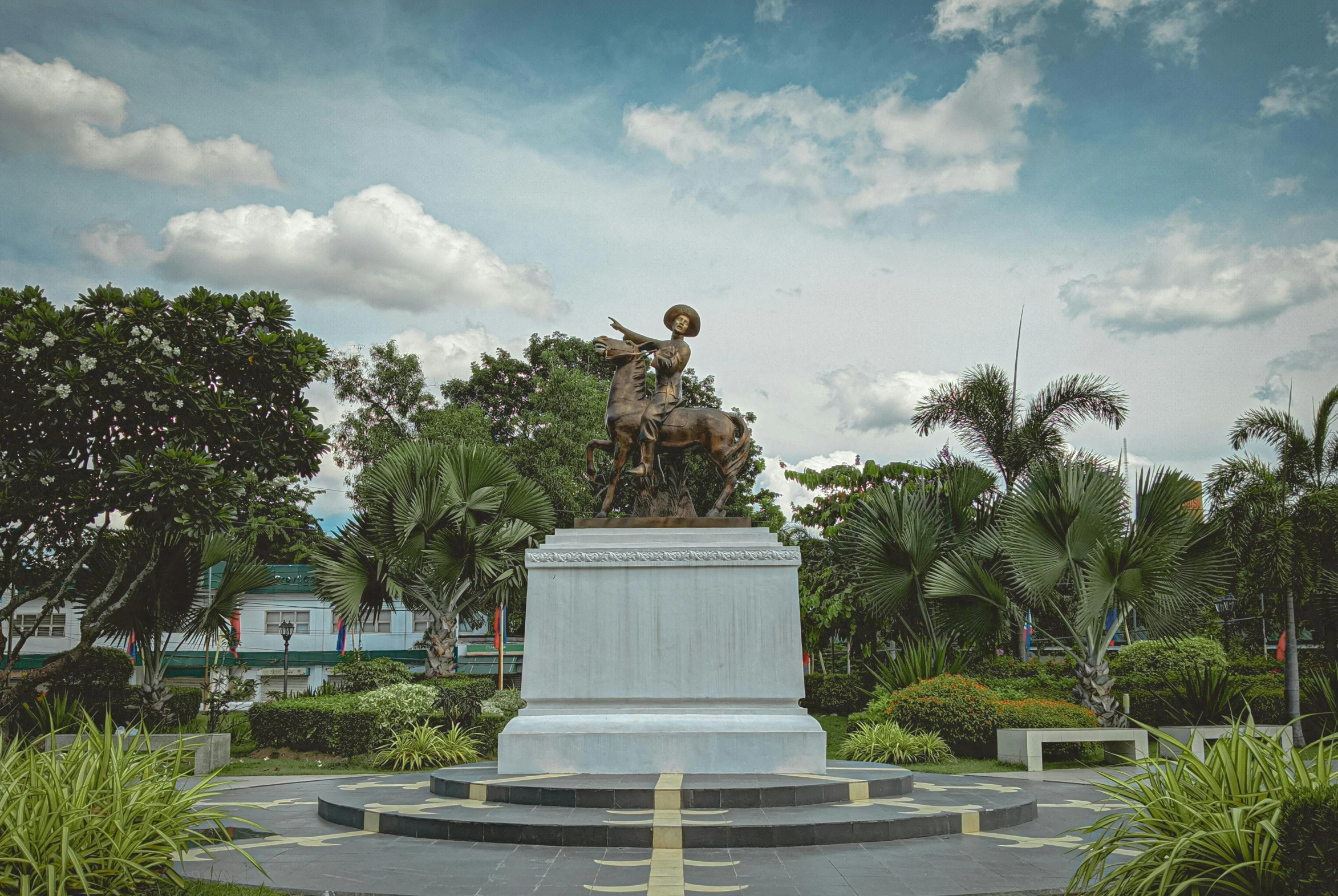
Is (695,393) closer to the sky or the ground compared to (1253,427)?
closer to the sky

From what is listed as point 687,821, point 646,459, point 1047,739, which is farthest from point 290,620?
point 687,821

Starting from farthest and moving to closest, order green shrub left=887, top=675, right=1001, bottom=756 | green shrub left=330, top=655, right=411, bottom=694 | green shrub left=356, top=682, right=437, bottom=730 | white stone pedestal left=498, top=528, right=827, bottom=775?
green shrub left=330, top=655, right=411, bottom=694
green shrub left=356, top=682, right=437, bottom=730
green shrub left=887, top=675, right=1001, bottom=756
white stone pedestal left=498, top=528, right=827, bottom=775

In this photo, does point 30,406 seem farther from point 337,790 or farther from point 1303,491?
point 1303,491

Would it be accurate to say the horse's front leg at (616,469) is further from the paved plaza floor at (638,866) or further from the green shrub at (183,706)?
the green shrub at (183,706)

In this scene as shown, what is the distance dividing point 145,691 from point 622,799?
12.3 meters

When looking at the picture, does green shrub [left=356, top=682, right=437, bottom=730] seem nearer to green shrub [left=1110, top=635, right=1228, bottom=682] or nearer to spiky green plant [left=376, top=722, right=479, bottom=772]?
spiky green plant [left=376, top=722, right=479, bottom=772]

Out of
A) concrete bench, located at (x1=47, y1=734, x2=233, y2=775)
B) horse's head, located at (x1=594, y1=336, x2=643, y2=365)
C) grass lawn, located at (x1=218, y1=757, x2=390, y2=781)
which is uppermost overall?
horse's head, located at (x1=594, y1=336, x2=643, y2=365)

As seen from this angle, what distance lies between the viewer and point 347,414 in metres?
35.4

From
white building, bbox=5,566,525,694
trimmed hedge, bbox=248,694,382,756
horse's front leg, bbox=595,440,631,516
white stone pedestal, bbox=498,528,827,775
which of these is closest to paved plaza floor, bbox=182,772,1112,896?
white stone pedestal, bbox=498,528,827,775

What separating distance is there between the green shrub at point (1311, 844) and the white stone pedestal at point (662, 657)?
6.08m

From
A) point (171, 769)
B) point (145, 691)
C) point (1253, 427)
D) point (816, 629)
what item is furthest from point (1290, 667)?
point (145, 691)

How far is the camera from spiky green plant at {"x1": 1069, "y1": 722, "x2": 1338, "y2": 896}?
4.51 meters

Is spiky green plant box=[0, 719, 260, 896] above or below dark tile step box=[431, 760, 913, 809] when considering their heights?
above

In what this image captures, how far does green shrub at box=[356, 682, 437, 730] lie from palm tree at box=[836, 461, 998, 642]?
8305 mm
